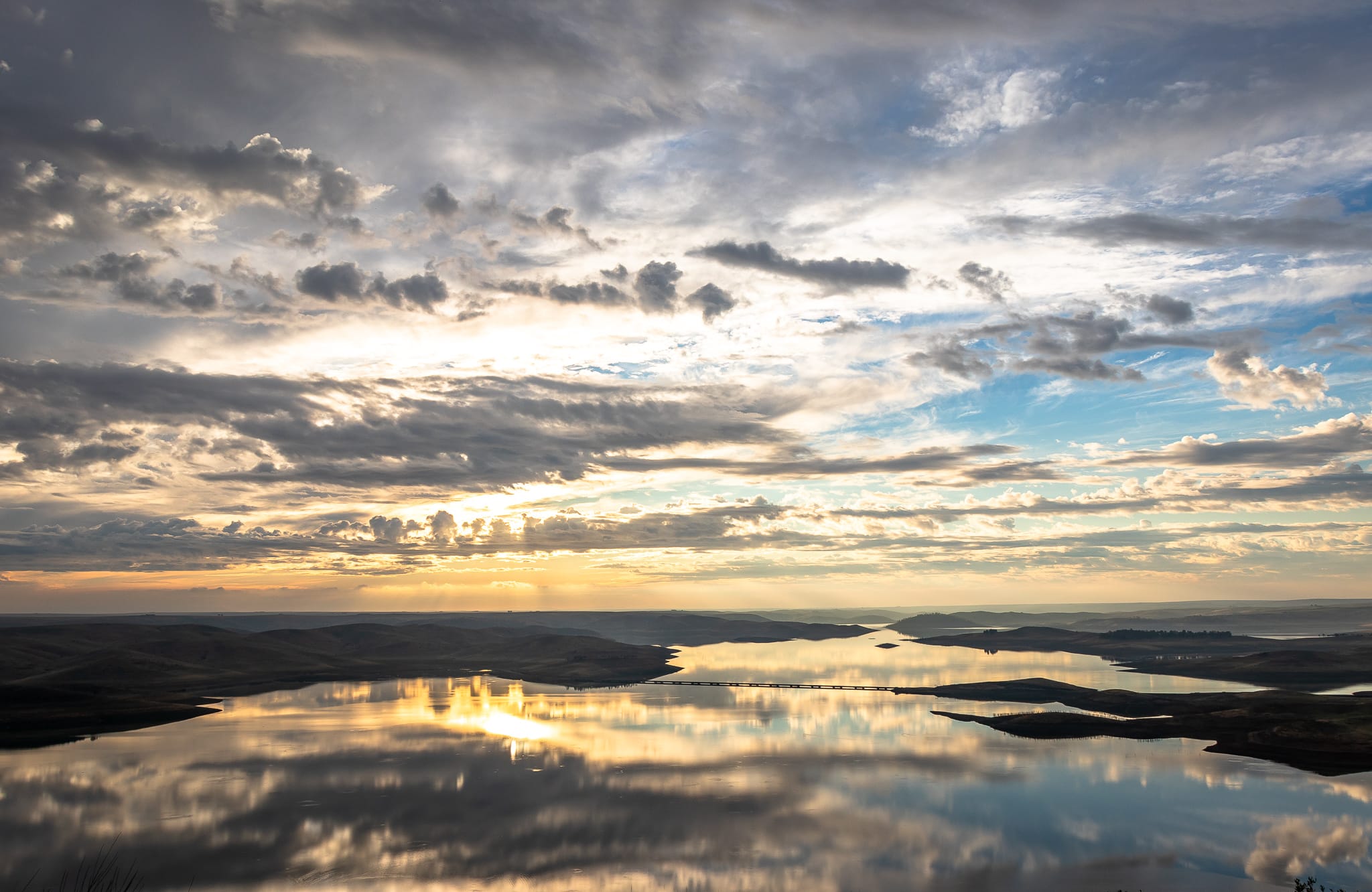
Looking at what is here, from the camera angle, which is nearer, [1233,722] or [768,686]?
[1233,722]

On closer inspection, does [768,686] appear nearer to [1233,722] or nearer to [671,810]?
[1233,722]

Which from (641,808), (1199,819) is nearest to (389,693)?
(641,808)

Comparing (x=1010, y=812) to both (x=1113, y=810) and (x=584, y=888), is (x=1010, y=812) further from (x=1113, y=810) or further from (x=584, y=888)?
(x=584, y=888)

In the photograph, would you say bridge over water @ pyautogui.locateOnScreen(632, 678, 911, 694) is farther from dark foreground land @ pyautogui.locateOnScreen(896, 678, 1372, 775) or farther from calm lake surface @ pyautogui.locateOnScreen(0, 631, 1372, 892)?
calm lake surface @ pyautogui.locateOnScreen(0, 631, 1372, 892)

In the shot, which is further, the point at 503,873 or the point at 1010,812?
the point at 1010,812

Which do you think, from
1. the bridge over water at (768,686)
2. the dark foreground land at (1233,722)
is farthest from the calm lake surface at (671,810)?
the bridge over water at (768,686)

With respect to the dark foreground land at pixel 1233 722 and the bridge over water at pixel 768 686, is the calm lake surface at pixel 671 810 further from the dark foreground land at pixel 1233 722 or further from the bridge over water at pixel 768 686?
the bridge over water at pixel 768 686

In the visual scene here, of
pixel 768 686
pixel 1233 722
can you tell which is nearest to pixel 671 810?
pixel 1233 722
